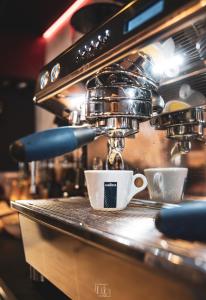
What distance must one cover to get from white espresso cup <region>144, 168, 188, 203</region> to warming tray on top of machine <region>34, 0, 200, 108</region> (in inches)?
8.5

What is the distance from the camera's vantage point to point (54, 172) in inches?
61.8

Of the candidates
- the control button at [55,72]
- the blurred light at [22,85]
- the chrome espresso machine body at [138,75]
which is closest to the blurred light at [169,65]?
the chrome espresso machine body at [138,75]

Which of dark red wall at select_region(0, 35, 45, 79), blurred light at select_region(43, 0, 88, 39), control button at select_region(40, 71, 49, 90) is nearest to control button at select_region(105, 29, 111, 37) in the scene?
control button at select_region(40, 71, 49, 90)

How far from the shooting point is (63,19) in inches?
60.2

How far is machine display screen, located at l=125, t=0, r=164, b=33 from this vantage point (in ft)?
1.37

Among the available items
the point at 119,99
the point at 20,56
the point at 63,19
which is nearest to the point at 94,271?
the point at 119,99

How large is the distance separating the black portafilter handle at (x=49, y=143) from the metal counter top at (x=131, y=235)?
0.09m

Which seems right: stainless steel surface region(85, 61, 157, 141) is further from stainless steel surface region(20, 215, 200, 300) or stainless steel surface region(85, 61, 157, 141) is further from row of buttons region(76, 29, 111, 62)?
stainless steel surface region(20, 215, 200, 300)

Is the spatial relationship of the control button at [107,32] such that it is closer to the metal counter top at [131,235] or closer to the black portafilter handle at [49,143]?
the black portafilter handle at [49,143]

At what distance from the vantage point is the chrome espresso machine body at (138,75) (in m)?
0.44

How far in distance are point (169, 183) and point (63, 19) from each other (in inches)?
42.7

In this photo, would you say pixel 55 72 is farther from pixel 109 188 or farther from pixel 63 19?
pixel 63 19

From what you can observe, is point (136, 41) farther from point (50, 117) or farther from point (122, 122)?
point (50, 117)

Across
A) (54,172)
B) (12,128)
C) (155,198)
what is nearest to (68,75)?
(155,198)
